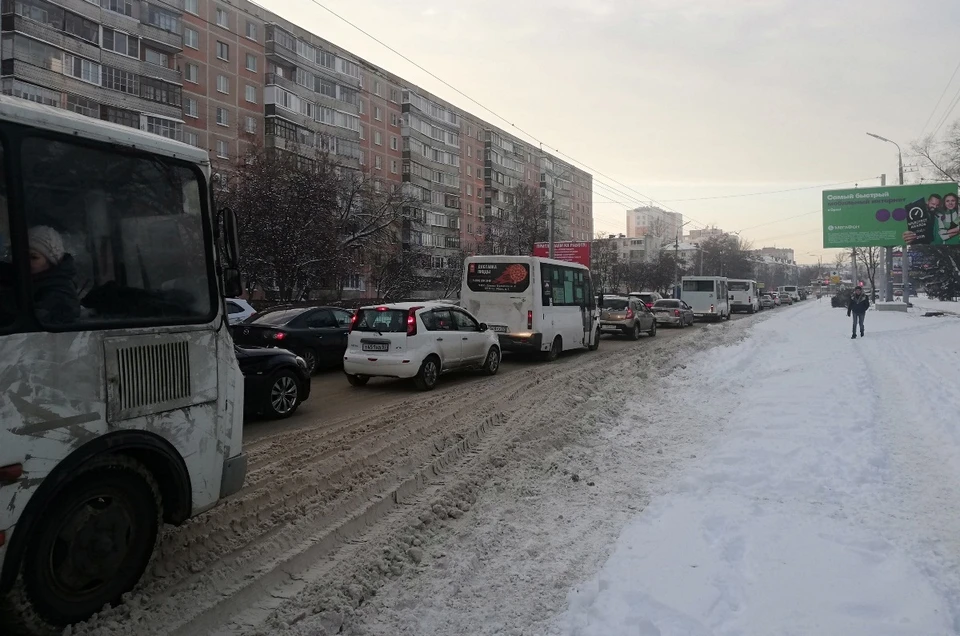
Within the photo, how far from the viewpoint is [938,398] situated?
31.3ft

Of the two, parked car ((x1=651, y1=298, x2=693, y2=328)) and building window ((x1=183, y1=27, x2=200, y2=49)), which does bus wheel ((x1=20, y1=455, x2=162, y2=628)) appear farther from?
building window ((x1=183, y1=27, x2=200, y2=49))

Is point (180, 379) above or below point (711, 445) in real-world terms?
above

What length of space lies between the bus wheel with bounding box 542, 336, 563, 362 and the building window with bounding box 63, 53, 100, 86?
33665 mm

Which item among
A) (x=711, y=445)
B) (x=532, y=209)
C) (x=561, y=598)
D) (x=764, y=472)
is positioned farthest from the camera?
(x=532, y=209)

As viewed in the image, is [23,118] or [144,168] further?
[144,168]

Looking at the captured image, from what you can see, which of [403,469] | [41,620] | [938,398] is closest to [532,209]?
[938,398]

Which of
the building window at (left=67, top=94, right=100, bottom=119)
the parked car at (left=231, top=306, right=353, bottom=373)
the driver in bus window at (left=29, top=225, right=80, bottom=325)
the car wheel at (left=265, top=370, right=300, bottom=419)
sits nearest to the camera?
the driver in bus window at (left=29, top=225, right=80, bottom=325)

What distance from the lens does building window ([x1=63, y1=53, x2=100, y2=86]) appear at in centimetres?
3447

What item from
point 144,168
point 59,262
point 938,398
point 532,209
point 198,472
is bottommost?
point 938,398

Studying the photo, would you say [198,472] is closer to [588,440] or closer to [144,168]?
[144,168]

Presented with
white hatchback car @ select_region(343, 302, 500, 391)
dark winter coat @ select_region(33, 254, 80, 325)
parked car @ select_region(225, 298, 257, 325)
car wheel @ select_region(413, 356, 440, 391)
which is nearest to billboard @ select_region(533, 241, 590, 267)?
→ parked car @ select_region(225, 298, 257, 325)

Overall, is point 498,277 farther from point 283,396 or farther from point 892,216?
point 892,216

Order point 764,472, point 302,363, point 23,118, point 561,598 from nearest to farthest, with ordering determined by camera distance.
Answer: point 23,118 → point 561,598 → point 764,472 → point 302,363

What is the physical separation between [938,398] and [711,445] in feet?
16.7
